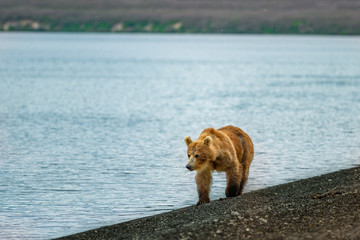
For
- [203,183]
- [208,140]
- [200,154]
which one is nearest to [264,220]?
[200,154]

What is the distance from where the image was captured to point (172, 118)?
3391 cm

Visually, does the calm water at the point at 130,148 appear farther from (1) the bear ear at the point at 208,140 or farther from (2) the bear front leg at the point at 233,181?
(1) the bear ear at the point at 208,140

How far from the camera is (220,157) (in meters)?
11.7

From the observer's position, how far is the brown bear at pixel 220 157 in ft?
37.3

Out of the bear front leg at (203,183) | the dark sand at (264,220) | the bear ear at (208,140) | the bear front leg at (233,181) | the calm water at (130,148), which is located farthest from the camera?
the calm water at (130,148)

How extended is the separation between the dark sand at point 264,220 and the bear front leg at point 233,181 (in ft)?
0.61

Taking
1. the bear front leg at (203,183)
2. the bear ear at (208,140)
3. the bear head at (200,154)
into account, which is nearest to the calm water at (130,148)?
the bear front leg at (203,183)

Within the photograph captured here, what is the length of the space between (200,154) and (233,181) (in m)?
1.22

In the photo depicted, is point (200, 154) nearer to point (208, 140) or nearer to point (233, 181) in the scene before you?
point (208, 140)

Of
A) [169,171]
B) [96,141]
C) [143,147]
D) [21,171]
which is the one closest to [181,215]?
[169,171]

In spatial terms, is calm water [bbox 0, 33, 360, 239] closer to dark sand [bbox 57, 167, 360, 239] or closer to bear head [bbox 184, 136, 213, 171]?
dark sand [bbox 57, 167, 360, 239]

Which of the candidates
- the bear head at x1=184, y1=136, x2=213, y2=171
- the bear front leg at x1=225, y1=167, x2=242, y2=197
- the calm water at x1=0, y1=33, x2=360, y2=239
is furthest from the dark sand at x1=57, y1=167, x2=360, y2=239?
the calm water at x1=0, y1=33, x2=360, y2=239

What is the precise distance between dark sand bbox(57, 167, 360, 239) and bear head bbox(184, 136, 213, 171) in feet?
2.83

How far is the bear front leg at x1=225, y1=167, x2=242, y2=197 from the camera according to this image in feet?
39.3
